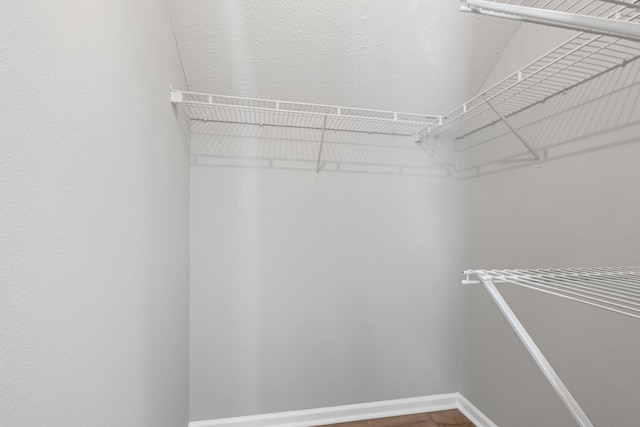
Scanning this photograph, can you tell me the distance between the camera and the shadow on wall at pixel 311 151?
1.46 m

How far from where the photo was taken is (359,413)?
1556mm

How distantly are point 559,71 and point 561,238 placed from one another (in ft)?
2.24

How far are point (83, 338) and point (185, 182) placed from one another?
0.99 m

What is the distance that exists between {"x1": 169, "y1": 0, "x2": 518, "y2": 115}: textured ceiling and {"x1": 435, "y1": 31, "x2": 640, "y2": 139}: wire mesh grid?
23 cm

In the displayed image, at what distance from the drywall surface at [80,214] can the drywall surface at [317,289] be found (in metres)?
0.57

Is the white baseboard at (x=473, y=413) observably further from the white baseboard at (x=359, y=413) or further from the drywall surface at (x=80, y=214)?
the drywall surface at (x=80, y=214)

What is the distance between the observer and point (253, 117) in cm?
146

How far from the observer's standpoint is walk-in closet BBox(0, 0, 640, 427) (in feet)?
1.31

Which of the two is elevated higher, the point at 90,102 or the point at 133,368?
the point at 90,102

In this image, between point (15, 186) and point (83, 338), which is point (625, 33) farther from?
point (83, 338)

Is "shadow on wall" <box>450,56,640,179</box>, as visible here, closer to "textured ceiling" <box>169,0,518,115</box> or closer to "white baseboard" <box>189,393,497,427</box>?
"textured ceiling" <box>169,0,518,115</box>

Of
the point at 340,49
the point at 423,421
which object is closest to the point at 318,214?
the point at 340,49

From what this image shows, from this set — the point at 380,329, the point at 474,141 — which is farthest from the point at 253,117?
the point at 380,329

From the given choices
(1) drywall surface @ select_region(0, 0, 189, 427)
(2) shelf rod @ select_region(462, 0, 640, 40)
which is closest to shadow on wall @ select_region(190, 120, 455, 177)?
(1) drywall surface @ select_region(0, 0, 189, 427)
